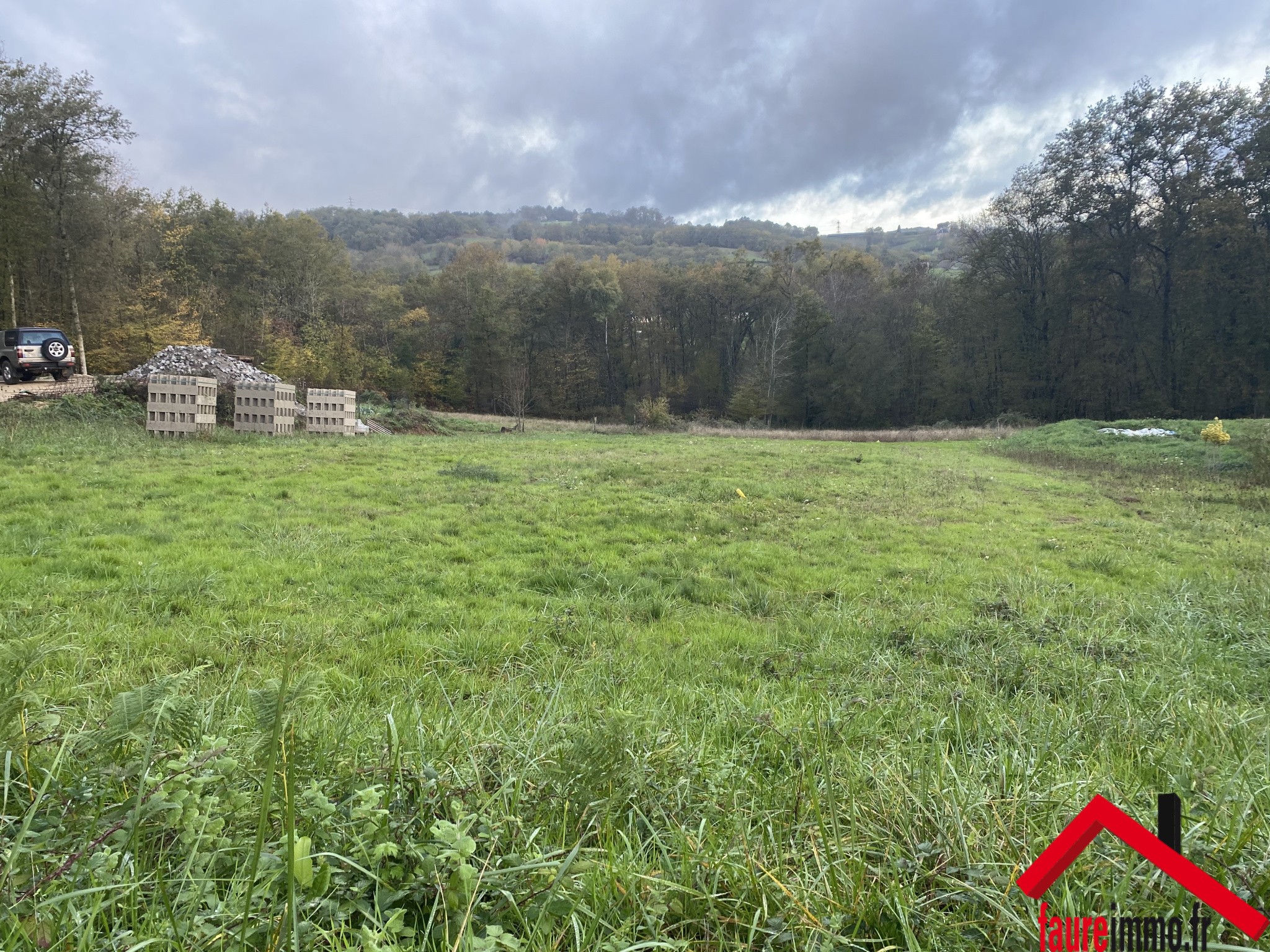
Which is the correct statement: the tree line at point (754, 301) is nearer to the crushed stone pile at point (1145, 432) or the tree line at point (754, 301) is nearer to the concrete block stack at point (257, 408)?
the concrete block stack at point (257, 408)

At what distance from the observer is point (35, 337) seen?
19.1 m

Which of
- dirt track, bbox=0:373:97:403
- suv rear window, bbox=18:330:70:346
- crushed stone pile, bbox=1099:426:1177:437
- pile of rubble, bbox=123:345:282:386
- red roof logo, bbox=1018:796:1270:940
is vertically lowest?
red roof logo, bbox=1018:796:1270:940

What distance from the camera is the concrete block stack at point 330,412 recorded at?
61.9 feet

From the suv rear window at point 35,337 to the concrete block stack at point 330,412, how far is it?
889 cm

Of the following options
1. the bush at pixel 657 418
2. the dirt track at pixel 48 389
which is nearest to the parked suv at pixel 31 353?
the dirt track at pixel 48 389

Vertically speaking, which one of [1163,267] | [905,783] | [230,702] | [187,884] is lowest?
[230,702]

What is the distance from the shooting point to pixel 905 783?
5.90 ft

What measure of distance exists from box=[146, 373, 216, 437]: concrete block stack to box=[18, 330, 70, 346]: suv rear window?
8.34 meters

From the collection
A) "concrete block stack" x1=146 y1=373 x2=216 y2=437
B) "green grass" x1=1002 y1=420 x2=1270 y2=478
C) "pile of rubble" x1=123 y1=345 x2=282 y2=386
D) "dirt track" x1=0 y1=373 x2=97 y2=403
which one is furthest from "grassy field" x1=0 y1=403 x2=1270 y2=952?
"pile of rubble" x1=123 y1=345 x2=282 y2=386

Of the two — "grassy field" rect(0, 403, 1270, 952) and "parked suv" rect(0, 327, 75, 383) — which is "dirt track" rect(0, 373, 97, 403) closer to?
"parked suv" rect(0, 327, 75, 383)

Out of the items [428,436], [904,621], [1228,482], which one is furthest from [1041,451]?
[428,436]

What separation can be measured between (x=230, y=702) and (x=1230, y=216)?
48594 millimetres

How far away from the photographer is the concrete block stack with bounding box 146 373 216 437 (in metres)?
14.8

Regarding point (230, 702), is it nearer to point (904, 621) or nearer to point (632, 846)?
point (632, 846)
